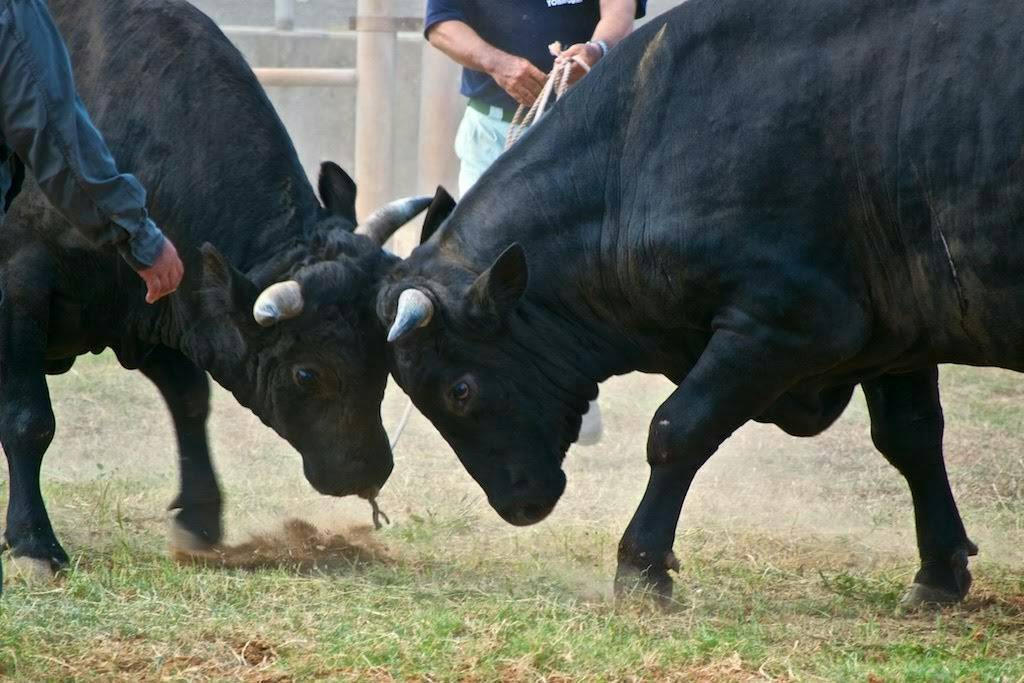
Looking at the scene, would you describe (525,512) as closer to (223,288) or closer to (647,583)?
(647,583)

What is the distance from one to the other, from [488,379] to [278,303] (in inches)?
29.5

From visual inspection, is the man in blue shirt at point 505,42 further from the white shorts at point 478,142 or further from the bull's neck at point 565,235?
the bull's neck at point 565,235

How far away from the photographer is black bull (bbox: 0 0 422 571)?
5.42 m

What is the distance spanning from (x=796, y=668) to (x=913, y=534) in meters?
2.26

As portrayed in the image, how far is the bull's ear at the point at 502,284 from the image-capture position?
4.96m

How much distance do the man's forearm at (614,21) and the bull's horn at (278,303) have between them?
183 centimetres

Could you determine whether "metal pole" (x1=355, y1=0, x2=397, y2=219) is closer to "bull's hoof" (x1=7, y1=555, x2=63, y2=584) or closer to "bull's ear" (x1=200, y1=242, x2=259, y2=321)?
"bull's ear" (x1=200, y1=242, x2=259, y2=321)

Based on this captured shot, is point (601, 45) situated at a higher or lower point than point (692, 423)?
higher

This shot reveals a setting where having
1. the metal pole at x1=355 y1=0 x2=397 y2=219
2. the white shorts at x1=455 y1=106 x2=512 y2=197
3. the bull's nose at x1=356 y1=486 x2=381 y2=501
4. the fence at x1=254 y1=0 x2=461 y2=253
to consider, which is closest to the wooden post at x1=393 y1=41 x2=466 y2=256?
the fence at x1=254 y1=0 x2=461 y2=253

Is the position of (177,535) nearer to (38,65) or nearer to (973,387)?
(38,65)

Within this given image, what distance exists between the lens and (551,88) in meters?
6.12

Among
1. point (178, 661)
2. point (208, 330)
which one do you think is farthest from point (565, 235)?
point (178, 661)

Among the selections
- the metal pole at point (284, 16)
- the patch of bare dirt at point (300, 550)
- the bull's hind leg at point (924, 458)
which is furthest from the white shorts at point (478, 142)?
the metal pole at point (284, 16)

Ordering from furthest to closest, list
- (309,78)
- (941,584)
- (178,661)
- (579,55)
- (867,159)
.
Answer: (309,78), (579,55), (941,584), (867,159), (178,661)
